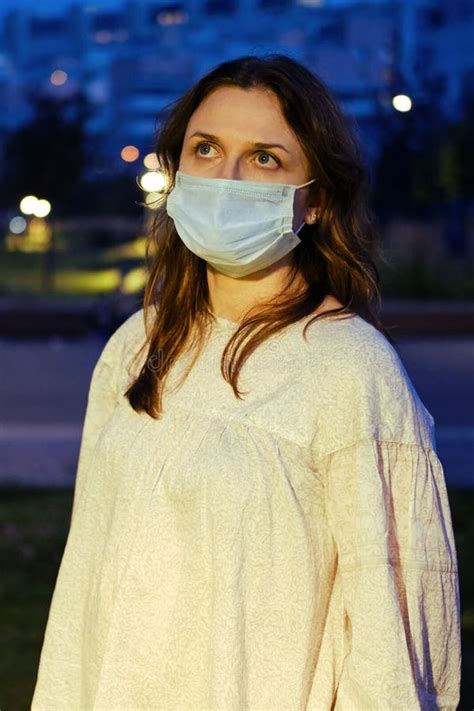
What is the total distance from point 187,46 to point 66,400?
32717mm

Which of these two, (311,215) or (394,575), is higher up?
(311,215)

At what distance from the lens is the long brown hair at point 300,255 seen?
7.74ft

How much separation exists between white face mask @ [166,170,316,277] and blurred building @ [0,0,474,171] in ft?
73.5

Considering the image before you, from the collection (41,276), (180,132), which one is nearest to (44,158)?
(41,276)

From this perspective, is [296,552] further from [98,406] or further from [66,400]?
[66,400]

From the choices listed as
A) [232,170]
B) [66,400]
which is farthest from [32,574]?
[66,400]

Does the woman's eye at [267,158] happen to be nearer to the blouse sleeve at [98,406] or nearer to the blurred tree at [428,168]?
the blouse sleeve at [98,406]

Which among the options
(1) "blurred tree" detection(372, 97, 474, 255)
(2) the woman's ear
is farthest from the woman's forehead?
(1) "blurred tree" detection(372, 97, 474, 255)

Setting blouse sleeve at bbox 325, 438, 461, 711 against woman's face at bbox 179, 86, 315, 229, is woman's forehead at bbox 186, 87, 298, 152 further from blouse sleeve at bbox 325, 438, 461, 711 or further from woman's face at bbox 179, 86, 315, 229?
blouse sleeve at bbox 325, 438, 461, 711

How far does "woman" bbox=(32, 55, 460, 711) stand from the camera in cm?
216

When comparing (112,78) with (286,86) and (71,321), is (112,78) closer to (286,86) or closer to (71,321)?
(71,321)

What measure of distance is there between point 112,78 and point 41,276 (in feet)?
33.5

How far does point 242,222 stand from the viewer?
240cm

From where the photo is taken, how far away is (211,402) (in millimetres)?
2291
